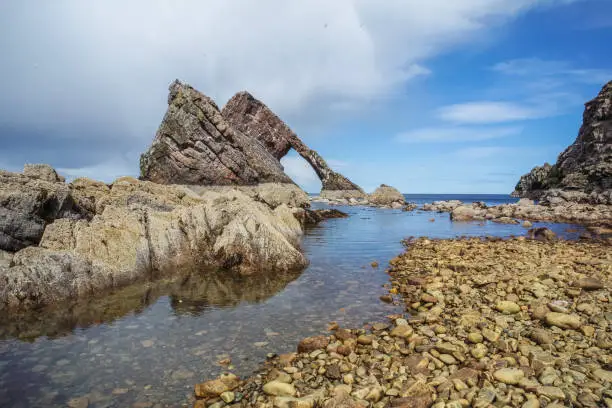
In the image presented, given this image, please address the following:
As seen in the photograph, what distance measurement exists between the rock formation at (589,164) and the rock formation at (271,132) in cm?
4974

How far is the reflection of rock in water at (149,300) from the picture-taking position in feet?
30.5

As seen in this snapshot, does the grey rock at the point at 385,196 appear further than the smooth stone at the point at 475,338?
Yes

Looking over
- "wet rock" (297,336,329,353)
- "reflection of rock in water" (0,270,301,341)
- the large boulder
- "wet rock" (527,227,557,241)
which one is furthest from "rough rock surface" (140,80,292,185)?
"wet rock" (297,336,329,353)

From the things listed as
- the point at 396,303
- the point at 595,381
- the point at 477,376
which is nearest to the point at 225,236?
the point at 396,303

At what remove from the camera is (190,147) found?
65375mm

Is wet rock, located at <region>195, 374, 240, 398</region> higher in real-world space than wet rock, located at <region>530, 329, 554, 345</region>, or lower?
lower

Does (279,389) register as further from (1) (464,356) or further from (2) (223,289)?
(2) (223,289)

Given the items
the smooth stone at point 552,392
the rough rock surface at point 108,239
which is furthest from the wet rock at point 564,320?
the rough rock surface at point 108,239

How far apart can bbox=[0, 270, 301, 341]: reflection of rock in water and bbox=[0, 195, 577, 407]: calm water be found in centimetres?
3

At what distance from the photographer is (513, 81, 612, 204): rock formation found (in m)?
63.8

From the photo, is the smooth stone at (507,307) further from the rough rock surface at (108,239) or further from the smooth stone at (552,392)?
the rough rock surface at (108,239)

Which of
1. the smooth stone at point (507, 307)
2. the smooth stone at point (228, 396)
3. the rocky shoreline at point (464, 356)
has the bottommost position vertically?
the smooth stone at point (228, 396)

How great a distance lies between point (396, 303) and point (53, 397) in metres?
8.96

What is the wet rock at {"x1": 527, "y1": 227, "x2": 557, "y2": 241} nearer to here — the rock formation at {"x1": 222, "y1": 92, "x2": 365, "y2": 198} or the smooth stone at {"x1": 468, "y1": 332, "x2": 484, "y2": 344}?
the smooth stone at {"x1": 468, "y1": 332, "x2": 484, "y2": 344}
